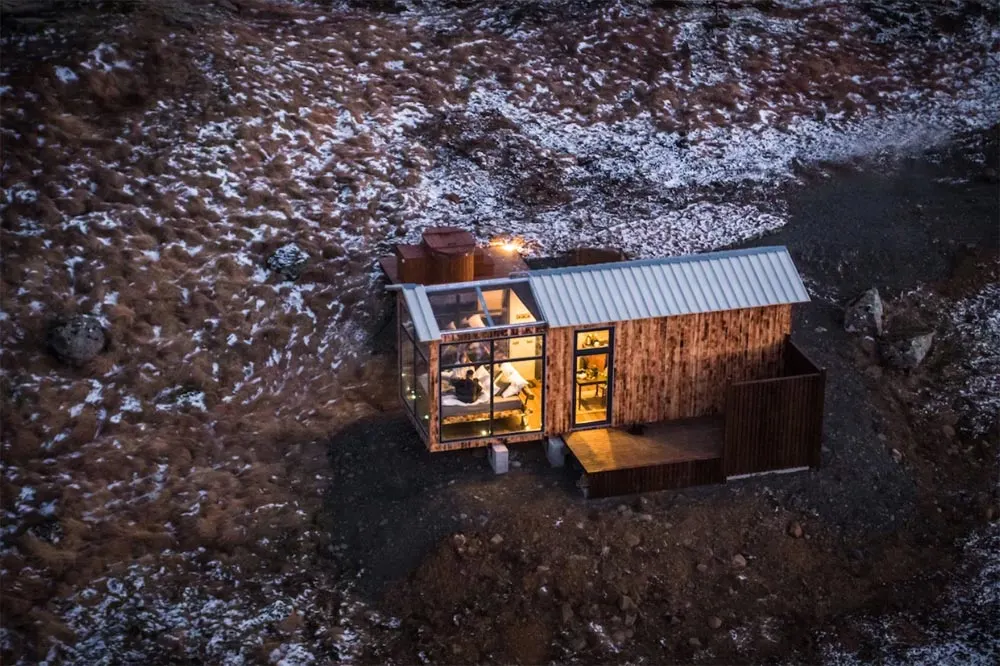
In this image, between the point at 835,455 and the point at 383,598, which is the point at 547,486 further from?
the point at 835,455

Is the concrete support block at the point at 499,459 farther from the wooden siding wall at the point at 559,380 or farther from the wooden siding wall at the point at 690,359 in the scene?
the wooden siding wall at the point at 690,359

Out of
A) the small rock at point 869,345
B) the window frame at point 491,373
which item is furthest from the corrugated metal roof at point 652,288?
the small rock at point 869,345

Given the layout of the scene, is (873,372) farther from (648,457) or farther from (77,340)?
(77,340)

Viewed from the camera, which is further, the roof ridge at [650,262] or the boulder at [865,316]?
the boulder at [865,316]

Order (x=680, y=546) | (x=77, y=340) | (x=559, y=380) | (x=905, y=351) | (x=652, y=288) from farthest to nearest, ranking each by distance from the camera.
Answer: (x=905, y=351) → (x=77, y=340) → (x=652, y=288) → (x=559, y=380) → (x=680, y=546)

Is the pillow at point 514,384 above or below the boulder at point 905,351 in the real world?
above

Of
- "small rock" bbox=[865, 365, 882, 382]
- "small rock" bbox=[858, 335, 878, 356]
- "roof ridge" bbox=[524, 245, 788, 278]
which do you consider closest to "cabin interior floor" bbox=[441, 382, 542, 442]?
"roof ridge" bbox=[524, 245, 788, 278]

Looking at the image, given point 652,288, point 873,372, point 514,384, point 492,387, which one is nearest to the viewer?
point 492,387

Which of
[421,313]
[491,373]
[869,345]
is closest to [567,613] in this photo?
[491,373]

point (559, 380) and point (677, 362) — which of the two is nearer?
point (559, 380)
